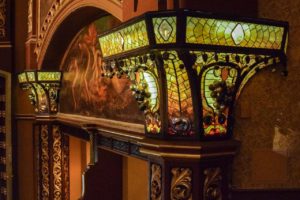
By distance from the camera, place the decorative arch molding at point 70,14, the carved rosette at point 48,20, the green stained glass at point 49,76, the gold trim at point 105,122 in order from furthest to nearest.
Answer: the green stained glass at point 49,76, the carved rosette at point 48,20, the decorative arch molding at point 70,14, the gold trim at point 105,122

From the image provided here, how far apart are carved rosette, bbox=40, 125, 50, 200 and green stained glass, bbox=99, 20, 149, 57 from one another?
4301mm

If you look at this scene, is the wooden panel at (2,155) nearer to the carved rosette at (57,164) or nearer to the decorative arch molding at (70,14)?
the carved rosette at (57,164)

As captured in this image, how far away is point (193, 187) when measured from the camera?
229 centimetres

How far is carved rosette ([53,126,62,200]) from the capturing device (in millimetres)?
6512

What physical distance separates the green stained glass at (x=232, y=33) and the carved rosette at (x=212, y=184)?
626 millimetres

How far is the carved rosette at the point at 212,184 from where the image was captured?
7.57 feet

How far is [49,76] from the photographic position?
612 cm

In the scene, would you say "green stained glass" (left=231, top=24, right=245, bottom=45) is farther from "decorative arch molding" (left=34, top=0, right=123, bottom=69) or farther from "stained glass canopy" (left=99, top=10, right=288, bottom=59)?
"decorative arch molding" (left=34, top=0, right=123, bottom=69)

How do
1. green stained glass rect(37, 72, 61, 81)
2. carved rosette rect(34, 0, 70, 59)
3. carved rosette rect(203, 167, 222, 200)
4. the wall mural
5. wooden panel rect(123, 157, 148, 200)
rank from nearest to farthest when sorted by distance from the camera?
carved rosette rect(203, 167, 222, 200)
the wall mural
wooden panel rect(123, 157, 148, 200)
carved rosette rect(34, 0, 70, 59)
green stained glass rect(37, 72, 61, 81)

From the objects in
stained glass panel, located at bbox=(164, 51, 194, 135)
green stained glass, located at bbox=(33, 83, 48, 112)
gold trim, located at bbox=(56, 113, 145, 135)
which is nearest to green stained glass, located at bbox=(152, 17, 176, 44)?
stained glass panel, located at bbox=(164, 51, 194, 135)

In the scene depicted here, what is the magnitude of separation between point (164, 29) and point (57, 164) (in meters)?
4.89

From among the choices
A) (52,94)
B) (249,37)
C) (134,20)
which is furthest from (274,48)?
(52,94)

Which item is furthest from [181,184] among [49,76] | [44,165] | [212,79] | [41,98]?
[44,165]

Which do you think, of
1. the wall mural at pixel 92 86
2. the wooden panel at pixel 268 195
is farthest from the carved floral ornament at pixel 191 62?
the wall mural at pixel 92 86
